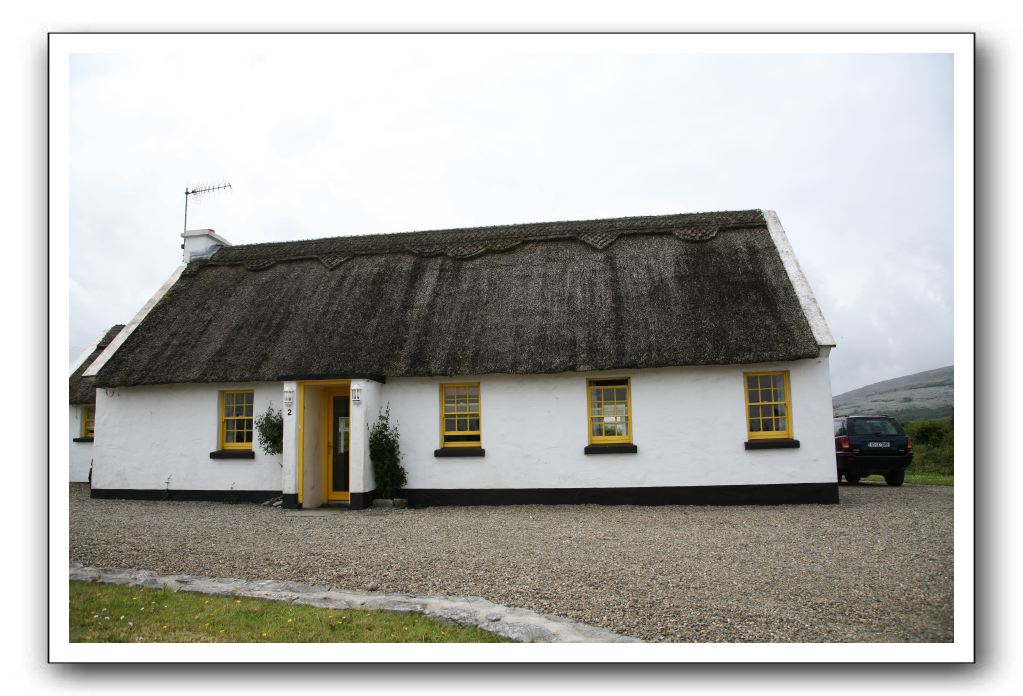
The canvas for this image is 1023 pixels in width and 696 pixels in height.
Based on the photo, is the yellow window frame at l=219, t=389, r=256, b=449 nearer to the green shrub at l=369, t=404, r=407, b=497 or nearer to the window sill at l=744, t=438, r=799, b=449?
the green shrub at l=369, t=404, r=407, b=497

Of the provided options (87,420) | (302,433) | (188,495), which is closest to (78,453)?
(87,420)

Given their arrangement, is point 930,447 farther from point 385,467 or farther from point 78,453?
point 78,453

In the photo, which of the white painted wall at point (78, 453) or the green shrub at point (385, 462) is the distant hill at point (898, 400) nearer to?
the green shrub at point (385, 462)

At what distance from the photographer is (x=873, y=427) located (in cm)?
1493

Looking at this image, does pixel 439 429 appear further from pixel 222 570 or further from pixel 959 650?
pixel 959 650

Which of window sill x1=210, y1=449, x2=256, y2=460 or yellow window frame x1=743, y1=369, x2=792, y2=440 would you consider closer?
yellow window frame x1=743, y1=369, x2=792, y2=440

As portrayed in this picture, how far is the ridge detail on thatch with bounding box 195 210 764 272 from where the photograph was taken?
47.9 feet

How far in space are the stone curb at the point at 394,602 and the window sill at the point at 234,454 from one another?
6.15 m

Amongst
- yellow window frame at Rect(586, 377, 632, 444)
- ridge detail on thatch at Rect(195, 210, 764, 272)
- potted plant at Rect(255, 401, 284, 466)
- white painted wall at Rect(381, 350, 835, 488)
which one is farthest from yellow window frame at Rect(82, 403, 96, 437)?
yellow window frame at Rect(586, 377, 632, 444)

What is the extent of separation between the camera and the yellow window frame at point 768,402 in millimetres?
11836

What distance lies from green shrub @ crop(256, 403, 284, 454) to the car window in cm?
1254

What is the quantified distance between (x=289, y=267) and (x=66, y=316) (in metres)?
10.3

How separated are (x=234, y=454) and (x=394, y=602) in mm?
8856

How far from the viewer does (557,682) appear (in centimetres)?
482
